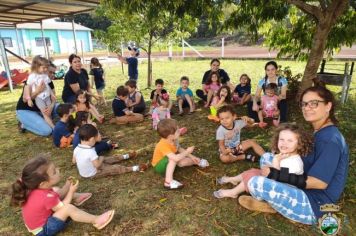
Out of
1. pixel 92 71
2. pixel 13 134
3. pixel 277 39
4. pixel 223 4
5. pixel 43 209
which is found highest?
pixel 223 4

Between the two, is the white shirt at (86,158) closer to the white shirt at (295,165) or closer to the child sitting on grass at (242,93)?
the white shirt at (295,165)

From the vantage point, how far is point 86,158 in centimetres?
419

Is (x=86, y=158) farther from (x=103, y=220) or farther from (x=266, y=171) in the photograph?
(x=266, y=171)

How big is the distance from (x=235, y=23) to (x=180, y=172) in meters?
4.37

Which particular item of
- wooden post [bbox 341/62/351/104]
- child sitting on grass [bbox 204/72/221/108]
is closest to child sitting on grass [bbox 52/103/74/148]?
child sitting on grass [bbox 204/72/221/108]

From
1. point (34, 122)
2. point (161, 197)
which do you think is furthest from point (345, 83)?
point (34, 122)

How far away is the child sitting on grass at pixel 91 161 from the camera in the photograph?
4.11 m

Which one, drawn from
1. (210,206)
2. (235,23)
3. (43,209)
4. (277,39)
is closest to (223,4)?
(235,23)

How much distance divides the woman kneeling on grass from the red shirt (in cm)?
203

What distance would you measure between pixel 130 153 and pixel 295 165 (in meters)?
2.85

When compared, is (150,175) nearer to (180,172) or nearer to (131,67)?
(180,172)

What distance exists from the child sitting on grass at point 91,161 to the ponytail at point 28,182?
1123mm

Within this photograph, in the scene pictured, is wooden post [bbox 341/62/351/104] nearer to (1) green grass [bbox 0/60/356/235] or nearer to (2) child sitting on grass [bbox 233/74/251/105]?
(1) green grass [bbox 0/60/356/235]

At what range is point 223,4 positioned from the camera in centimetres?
646
